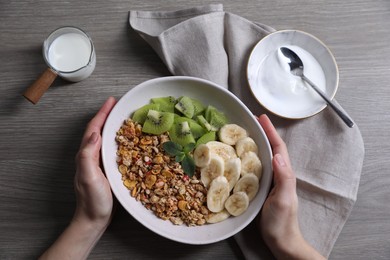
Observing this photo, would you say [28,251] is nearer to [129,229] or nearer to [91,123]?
[129,229]

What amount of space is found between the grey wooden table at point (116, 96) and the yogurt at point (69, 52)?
5 cm

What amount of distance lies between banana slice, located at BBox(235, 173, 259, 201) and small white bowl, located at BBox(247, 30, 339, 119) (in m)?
0.19

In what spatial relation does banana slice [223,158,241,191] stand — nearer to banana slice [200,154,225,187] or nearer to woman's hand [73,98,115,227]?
banana slice [200,154,225,187]

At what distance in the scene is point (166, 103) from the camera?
0.98m

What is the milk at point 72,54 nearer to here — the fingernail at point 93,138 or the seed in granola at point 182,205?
the fingernail at point 93,138

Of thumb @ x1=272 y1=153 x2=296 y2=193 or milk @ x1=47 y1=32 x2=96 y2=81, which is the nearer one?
thumb @ x1=272 y1=153 x2=296 y2=193

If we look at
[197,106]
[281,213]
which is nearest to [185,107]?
[197,106]

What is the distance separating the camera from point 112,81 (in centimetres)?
104

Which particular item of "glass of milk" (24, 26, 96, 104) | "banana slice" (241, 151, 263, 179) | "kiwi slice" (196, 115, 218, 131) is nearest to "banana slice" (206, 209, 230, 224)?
"banana slice" (241, 151, 263, 179)

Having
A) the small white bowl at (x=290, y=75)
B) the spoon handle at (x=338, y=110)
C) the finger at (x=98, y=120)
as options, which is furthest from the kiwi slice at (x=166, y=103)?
the spoon handle at (x=338, y=110)

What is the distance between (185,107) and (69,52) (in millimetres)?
357

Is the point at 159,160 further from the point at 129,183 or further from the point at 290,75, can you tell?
the point at 290,75

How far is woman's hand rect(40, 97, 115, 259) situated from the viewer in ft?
2.82

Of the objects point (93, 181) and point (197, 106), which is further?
point (197, 106)
